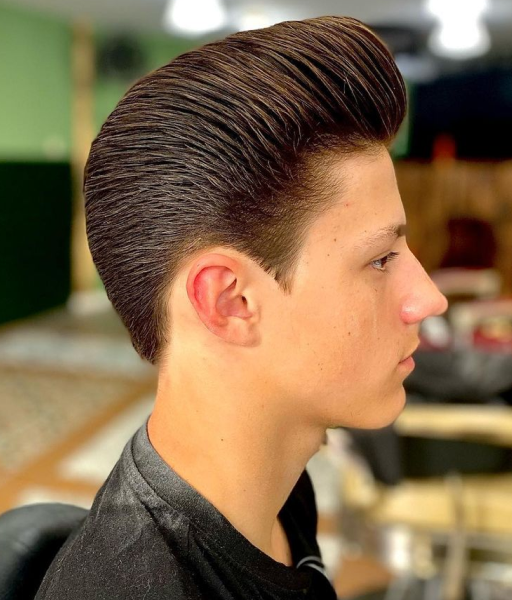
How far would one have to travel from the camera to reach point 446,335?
2.64m

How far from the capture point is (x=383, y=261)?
26.3 inches

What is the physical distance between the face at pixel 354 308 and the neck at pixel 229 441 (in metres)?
0.03

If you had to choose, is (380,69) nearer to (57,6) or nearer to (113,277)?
(113,277)

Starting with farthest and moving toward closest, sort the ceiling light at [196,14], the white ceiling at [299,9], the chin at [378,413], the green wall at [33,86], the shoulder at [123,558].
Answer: the green wall at [33,86], the white ceiling at [299,9], the ceiling light at [196,14], the chin at [378,413], the shoulder at [123,558]

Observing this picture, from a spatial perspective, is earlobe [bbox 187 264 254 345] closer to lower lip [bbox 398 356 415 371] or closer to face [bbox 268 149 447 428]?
face [bbox 268 149 447 428]

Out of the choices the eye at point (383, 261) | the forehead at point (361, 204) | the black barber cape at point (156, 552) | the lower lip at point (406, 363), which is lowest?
the black barber cape at point (156, 552)

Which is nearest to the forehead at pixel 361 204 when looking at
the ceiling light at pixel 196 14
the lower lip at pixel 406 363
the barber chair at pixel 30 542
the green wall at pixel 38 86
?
the lower lip at pixel 406 363

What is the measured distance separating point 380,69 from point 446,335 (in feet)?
6.89

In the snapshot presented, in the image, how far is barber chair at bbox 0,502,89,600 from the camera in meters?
0.73

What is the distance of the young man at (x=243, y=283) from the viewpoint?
60 centimetres

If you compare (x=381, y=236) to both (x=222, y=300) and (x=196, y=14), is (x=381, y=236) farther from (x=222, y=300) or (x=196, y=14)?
(x=196, y=14)

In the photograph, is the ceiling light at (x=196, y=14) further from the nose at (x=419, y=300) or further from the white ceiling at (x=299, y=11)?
the nose at (x=419, y=300)

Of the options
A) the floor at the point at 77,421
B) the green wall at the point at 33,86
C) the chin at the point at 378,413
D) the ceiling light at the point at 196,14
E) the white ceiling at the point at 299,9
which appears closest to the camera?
the chin at the point at 378,413

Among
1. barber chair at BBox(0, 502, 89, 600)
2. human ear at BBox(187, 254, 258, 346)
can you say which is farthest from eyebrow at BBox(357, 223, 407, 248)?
barber chair at BBox(0, 502, 89, 600)
